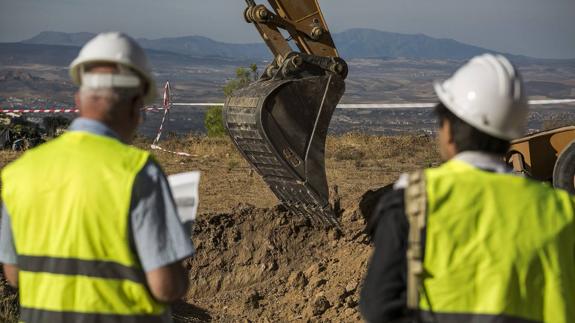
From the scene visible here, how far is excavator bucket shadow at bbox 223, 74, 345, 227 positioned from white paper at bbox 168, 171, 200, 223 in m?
6.18

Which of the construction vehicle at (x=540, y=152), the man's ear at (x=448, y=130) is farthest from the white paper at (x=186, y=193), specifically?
the construction vehicle at (x=540, y=152)

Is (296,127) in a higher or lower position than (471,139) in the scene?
lower

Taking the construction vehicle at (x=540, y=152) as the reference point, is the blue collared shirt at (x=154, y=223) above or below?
above

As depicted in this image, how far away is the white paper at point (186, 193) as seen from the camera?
321cm

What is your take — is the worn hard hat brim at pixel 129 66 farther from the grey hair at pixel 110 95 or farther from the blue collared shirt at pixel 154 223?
the blue collared shirt at pixel 154 223

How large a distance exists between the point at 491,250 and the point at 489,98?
0.45 meters

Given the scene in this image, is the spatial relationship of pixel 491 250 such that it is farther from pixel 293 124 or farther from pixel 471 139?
pixel 293 124

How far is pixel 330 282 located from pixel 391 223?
6.68 metres

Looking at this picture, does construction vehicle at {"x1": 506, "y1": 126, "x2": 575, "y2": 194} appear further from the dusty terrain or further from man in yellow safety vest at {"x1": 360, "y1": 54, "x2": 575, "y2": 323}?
man in yellow safety vest at {"x1": 360, "y1": 54, "x2": 575, "y2": 323}

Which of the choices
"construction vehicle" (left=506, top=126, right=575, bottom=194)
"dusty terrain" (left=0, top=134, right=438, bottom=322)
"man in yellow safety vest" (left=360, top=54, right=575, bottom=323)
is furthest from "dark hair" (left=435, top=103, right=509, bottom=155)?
"construction vehicle" (left=506, top=126, right=575, bottom=194)

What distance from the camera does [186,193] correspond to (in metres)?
3.27

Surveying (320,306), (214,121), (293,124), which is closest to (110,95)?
(320,306)

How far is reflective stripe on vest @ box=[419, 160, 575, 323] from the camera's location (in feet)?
9.11

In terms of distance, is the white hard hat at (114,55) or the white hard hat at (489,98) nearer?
the white hard hat at (489,98)
